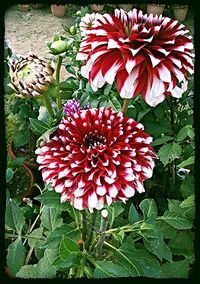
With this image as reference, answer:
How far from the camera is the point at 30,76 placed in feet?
2.41

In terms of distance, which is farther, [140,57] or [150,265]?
[150,265]

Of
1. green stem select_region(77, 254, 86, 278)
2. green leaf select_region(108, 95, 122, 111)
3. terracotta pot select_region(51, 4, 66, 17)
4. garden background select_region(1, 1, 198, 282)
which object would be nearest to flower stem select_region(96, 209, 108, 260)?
green stem select_region(77, 254, 86, 278)

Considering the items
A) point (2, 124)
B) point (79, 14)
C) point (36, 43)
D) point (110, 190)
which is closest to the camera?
point (110, 190)

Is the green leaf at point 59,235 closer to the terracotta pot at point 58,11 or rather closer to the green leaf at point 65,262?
the green leaf at point 65,262

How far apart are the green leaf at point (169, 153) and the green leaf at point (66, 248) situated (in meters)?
0.27

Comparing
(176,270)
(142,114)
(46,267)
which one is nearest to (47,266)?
(46,267)

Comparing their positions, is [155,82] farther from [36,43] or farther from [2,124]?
[36,43]

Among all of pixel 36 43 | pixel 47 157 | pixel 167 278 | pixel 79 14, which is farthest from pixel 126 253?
pixel 36 43

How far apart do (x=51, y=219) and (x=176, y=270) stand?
0.22 metres

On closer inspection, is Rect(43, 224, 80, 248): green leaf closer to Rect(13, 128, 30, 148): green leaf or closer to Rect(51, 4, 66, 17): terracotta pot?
Rect(13, 128, 30, 148): green leaf

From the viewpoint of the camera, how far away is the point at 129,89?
2.14 feet

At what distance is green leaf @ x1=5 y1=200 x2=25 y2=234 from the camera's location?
85cm

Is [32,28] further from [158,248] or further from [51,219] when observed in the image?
[158,248]
